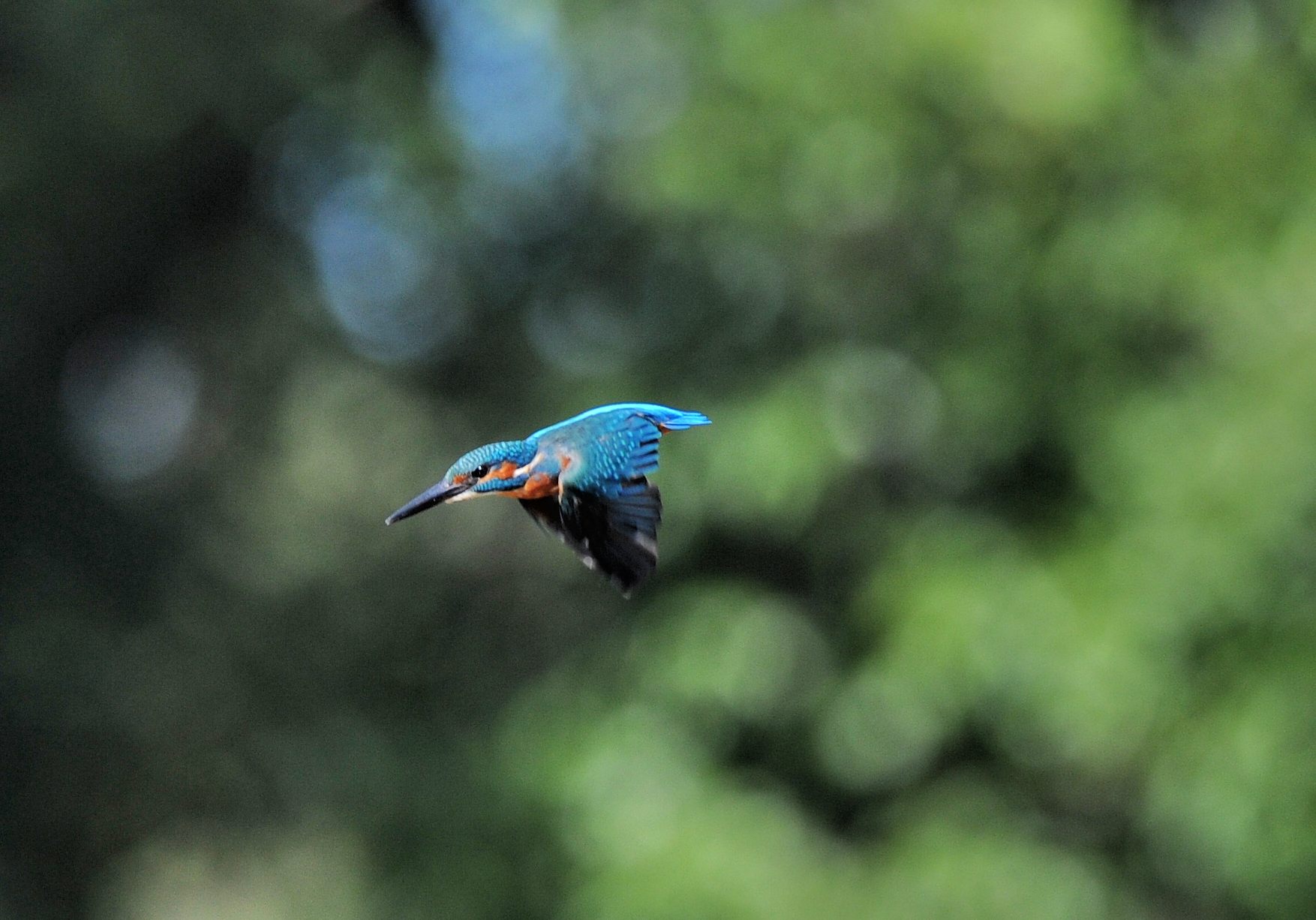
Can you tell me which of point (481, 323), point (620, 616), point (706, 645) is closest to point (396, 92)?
point (481, 323)

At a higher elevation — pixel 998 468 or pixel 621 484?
pixel 621 484

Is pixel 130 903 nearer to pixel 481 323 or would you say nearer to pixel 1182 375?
pixel 481 323

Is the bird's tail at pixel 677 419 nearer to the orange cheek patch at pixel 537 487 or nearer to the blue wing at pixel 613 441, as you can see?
the blue wing at pixel 613 441

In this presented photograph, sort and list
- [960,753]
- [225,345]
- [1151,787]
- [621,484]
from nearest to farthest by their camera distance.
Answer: [621,484] → [1151,787] → [960,753] → [225,345]

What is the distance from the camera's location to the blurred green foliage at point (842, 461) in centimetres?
654

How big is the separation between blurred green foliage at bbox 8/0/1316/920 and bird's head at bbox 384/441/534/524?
4880 millimetres

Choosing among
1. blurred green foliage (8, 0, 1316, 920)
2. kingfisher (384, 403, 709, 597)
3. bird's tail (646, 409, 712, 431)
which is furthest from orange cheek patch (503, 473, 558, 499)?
blurred green foliage (8, 0, 1316, 920)

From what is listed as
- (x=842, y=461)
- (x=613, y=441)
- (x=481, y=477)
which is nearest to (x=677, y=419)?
(x=613, y=441)

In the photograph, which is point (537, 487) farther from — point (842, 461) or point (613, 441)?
point (842, 461)

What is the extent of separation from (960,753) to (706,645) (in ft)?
3.70

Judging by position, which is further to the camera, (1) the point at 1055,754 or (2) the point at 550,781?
(2) the point at 550,781

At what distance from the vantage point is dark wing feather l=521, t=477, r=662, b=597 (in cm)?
179

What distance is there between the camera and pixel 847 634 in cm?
751

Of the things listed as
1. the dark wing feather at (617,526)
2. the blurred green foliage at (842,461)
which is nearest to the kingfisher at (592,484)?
the dark wing feather at (617,526)
